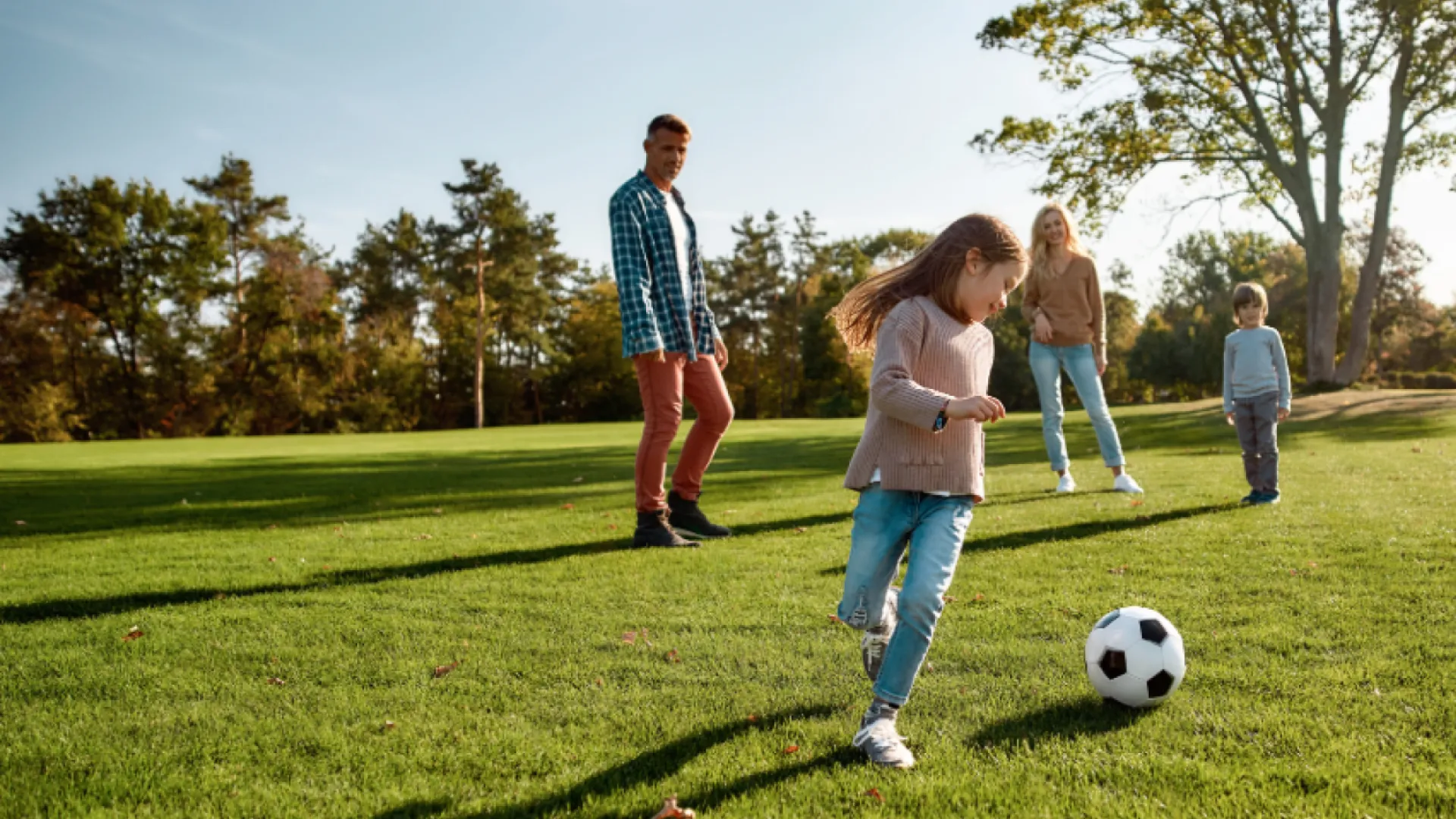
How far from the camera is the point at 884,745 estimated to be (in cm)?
251

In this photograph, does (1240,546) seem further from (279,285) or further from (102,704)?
(279,285)

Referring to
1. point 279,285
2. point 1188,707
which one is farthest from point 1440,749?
A: point 279,285

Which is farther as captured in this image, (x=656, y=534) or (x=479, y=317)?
(x=479, y=317)

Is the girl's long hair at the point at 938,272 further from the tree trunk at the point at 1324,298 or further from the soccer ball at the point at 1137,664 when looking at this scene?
the tree trunk at the point at 1324,298

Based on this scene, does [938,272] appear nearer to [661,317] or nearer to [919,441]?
[919,441]

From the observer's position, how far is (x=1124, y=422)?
67.7 feet

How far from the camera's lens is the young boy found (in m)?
7.04

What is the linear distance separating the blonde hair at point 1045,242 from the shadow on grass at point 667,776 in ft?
19.4

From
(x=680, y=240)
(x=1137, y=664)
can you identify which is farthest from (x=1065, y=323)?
(x=1137, y=664)

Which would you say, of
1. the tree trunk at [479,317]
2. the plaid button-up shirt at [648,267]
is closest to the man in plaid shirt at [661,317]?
the plaid button-up shirt at [648,267]

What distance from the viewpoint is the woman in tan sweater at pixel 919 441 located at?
2678 mm

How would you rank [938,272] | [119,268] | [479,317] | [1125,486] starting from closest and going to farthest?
[938,272] → [1125,486] → [119,268] → [479,317]

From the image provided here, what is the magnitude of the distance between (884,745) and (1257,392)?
19.7 feet

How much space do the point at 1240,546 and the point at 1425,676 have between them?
2396mm
